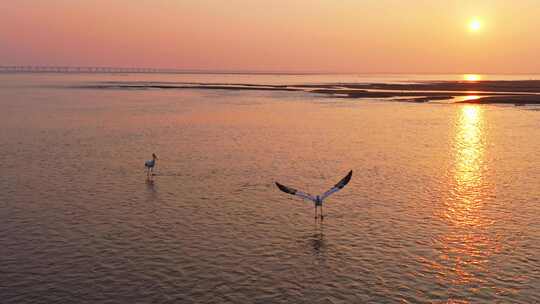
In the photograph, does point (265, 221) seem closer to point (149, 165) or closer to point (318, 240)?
point (318, 240)

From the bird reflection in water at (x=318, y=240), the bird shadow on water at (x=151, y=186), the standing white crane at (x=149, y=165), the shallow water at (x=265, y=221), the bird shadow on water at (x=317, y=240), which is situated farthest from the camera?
the standing white crane at (x=149, y=165)

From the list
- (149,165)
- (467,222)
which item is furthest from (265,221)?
(149,165)

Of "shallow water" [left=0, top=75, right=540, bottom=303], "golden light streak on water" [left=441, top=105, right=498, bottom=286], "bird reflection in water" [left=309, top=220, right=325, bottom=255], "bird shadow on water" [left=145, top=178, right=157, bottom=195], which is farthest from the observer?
"bird shadow on water" [left=145, top=178, right=157, bottom=195]

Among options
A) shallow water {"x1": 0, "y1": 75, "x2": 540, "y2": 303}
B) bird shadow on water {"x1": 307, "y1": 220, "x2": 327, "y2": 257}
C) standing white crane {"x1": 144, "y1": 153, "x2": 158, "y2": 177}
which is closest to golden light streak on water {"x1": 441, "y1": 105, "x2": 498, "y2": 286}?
shallow water {"x1": 0, "y1": 75, "x2": 540, "y2": 303}

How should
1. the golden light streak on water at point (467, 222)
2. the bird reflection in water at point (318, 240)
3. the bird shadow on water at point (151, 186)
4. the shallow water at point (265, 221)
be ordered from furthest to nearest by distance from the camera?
the bird shadow on water at point (151, 186), the bird reflection in water at point (318, 240), the golden light streak on water at point (467, 222), the shallow water at point (265, 221)

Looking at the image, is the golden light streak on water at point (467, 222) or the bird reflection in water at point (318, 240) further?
the bird reflection in water at point (318, 240)

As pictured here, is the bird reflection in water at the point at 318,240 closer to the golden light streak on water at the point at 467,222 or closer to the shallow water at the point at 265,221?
the shallow water at the point at 265,221

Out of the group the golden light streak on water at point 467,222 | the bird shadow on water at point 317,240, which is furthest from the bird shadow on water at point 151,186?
the golden light streak on water at point 467,222

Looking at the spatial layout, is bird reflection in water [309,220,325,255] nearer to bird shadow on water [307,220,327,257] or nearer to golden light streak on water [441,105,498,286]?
bird shadow on water [307,220,327,257]
